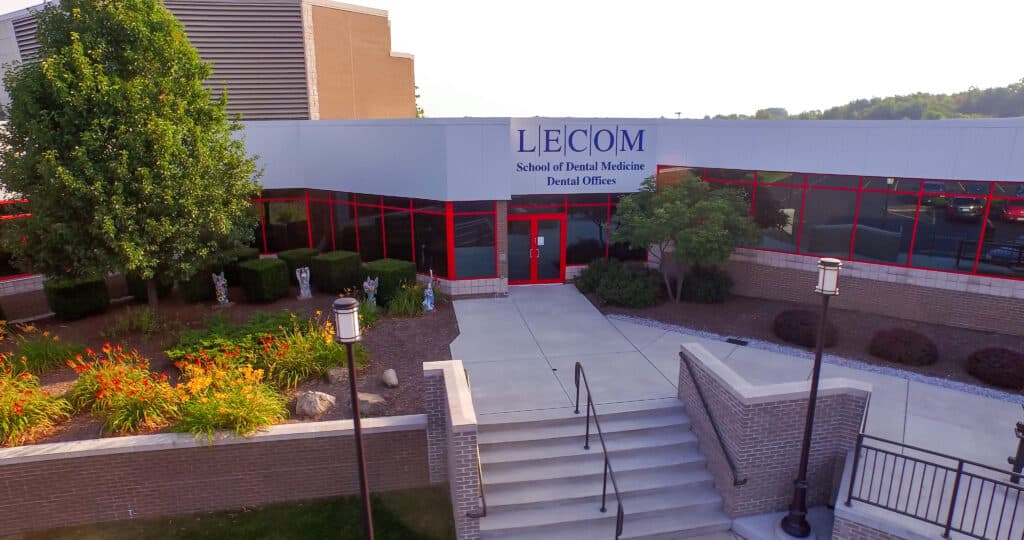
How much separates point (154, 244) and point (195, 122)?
2.70 meters

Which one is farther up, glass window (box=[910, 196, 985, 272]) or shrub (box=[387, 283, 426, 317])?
glass window (box=[910, 196, 985, 272])

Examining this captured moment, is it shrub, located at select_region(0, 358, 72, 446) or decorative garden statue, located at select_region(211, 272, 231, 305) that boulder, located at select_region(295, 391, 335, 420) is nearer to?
shrub, located at select_region(0, 358, 72, 446)

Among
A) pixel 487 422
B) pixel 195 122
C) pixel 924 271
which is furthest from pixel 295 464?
pixel 924 271

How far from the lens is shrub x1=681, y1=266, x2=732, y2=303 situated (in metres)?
15.4

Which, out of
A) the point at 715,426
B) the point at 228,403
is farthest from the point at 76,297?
the point at 715,426

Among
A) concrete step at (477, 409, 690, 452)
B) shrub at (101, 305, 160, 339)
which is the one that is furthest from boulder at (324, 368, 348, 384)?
shrub at (101, 305, 160, 339)

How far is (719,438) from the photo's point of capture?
810 centimetres

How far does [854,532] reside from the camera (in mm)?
7301

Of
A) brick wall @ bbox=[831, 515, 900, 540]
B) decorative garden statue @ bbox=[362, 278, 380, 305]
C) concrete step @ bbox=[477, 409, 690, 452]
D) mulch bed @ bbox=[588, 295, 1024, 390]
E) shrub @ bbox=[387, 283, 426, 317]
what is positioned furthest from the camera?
decorative garden statue @ bbox=[362, 278, 380, 305]

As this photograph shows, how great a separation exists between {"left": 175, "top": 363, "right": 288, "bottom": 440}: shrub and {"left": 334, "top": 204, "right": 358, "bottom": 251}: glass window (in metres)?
8.73

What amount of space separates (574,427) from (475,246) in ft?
25.9

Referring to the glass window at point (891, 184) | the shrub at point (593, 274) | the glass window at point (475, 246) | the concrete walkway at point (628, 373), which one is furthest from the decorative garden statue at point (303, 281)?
the glass window at point (891, 184)

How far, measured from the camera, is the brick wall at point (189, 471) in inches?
318

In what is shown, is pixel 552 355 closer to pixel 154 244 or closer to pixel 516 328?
pixel 516 328
